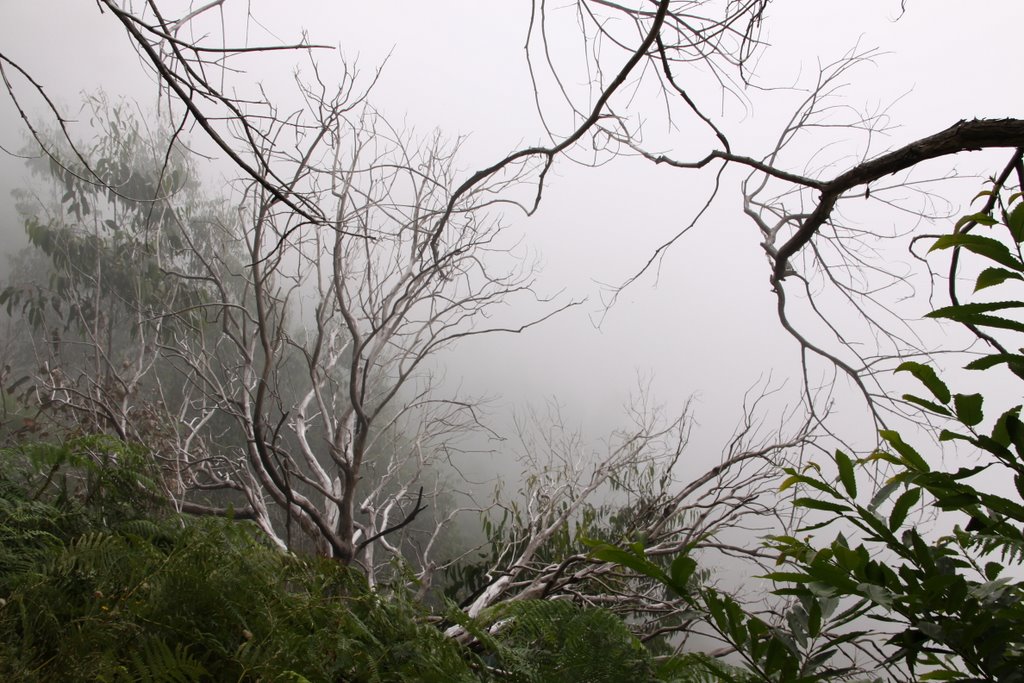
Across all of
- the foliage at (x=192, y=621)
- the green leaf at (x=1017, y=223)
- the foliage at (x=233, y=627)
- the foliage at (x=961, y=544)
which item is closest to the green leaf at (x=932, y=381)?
the foliage at (x=961, y=544)

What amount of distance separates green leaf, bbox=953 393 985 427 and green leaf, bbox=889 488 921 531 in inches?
2.7

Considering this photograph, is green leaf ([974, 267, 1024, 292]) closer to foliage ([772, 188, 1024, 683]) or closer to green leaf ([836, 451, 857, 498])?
foliage ([772, 188, 1024, 683])

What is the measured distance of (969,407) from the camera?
0.46 m

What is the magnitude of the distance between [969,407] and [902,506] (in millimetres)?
95

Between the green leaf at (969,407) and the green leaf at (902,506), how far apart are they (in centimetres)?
7

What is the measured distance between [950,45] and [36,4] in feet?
24.0

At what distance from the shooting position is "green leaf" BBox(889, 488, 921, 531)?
1.62 feet

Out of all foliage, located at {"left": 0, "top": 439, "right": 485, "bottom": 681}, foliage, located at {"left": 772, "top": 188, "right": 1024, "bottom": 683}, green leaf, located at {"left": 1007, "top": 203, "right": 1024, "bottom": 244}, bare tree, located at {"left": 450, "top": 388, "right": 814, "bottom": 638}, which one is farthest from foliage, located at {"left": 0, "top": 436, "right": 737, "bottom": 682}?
bare tree, located at {"left": 450, "top": 388, "right": 814, "bottom": 638}

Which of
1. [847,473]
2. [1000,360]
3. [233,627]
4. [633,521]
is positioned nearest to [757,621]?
[847,473]

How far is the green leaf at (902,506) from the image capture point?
19.5 inches

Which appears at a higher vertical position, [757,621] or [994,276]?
[994,276]

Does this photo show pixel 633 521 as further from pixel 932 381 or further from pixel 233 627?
pixel 932 381

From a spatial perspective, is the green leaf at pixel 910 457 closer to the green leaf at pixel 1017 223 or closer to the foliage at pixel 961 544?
the foliage at pixel 961 544

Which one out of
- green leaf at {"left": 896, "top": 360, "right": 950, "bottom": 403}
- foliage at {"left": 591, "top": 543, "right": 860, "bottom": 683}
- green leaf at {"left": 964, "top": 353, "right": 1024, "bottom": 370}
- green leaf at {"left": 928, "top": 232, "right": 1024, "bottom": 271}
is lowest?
foliage at {"left": 591, "top": 543, "right": 860, "bottom": 683}
